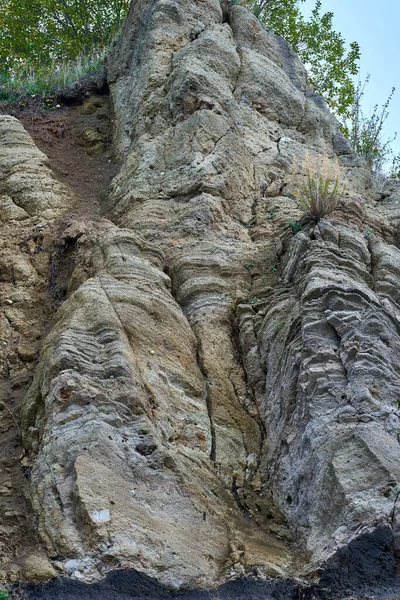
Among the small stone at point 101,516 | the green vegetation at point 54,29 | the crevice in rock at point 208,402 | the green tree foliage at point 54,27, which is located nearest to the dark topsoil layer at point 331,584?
the small stone at point 101,516

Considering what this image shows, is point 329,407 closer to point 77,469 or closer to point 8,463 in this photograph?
point 77,469

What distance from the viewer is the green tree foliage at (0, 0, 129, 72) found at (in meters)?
20.2

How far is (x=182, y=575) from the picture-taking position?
5551mm

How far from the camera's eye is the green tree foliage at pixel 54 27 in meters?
20.2

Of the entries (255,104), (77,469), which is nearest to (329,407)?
(77,469)

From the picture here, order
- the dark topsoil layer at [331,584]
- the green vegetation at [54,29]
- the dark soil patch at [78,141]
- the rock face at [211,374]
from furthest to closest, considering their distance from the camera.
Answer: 1. the green vegetation at [54,29]
2. the dark soil patch at [78,141]
3. the rock face at [211,374]
4. the dark topsoil layer at [331,584]

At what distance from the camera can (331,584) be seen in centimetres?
546

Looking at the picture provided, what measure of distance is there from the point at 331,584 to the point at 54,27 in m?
18.5

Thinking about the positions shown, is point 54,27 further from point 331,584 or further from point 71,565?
point 331,584

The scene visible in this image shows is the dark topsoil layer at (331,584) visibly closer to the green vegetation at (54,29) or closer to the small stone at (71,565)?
the small stone at (71,565)

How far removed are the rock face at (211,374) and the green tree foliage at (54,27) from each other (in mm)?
9960

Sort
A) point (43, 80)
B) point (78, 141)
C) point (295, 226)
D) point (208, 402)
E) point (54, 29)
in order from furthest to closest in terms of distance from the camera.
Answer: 1. point (54, 29)
2. point (43, 80)
3. point (78, 141)
4. point (295, 226)
5. point (208, 402)

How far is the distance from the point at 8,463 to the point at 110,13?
16458 millimetres

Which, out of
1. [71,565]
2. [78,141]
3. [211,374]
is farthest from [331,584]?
[78,141]
